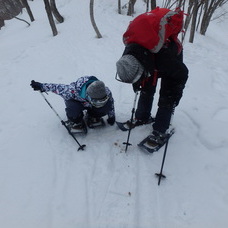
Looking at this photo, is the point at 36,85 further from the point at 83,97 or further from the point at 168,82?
the point at 168,82

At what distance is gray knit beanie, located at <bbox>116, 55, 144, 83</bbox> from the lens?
7.75 ft

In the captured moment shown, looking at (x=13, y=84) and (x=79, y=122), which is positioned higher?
(x=79, y=122)

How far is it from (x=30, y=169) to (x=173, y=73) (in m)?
2.58

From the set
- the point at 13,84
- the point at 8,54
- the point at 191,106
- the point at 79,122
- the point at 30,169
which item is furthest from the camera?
the point at 8,54

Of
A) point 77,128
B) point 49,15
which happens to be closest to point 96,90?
point 77,128

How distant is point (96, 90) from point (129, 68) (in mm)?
871

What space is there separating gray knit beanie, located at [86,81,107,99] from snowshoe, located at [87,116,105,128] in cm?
87

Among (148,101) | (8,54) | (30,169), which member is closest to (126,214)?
(30,169)

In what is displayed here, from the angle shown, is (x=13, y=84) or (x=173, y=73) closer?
(x=173, y=73)

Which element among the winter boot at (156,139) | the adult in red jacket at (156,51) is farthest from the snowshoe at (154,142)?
the adult in red jacket at (156,51)

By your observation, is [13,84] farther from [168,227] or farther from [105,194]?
[168,227]

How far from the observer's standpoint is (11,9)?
87.5ft

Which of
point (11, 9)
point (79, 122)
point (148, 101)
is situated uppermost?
point (148, 101)

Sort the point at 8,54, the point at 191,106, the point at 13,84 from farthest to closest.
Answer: the point at 8,54 < the point at 13,84 < the point at 191,106
